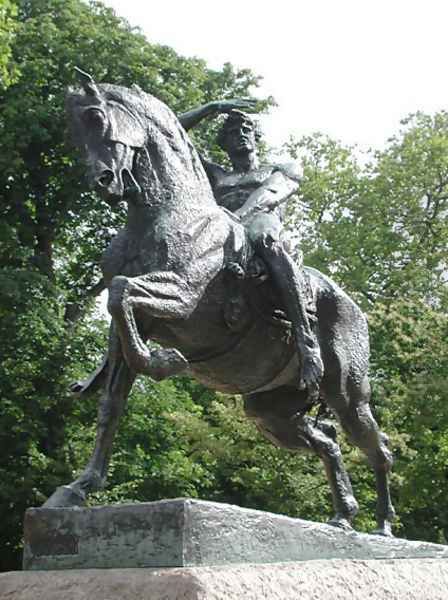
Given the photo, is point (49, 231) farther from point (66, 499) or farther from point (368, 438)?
point (66, 499)

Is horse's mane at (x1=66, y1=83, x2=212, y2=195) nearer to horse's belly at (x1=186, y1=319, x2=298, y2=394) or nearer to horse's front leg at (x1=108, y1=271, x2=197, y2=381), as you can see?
horse's front leg at (x1=108, y1=271, x2=197, y2=381)

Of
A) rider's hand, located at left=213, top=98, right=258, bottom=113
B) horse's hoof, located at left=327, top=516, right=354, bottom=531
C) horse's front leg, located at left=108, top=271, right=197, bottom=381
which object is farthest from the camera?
rider's hand, located at left=213, top=98, right=258, bottom=113

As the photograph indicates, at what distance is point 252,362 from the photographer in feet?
24.6

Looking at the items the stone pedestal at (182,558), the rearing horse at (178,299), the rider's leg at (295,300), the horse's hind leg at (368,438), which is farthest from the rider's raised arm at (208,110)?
the stone pedestal at (182,558)

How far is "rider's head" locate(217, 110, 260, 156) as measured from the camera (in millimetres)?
8398

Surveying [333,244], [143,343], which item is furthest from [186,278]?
[333,244]

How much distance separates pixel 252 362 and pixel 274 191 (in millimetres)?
1380

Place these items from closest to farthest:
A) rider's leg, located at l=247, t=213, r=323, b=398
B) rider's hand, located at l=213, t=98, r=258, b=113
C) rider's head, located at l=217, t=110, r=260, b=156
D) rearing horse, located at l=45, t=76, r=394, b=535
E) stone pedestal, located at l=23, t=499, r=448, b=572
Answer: stone pedestal, located at l=23, t=499, r=448, b=572
rearing horse, located at l=45, t=76, r=394, b=535
rider's leg, located at l=247, t=213, r=323, b=398
rider's hand, located at l=213, t=98, r=258, b=113
rider's head, located at l=217, t=110, r=260, b=156

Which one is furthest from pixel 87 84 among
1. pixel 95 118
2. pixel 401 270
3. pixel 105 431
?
pixel 401 270

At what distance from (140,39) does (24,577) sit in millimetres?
20070

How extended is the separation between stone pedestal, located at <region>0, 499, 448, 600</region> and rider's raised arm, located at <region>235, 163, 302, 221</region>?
242 centimetres

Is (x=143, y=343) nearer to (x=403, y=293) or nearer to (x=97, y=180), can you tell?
(x=97, y=180)

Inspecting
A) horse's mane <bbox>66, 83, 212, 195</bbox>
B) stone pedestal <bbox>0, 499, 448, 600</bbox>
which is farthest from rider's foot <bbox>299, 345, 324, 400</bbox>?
horse's mane <bbox>66, 83, 212, 195</bbox>

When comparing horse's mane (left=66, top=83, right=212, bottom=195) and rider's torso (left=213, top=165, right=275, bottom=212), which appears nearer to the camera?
horse's mane (left=66, top=83, right=212, bottom=195)
